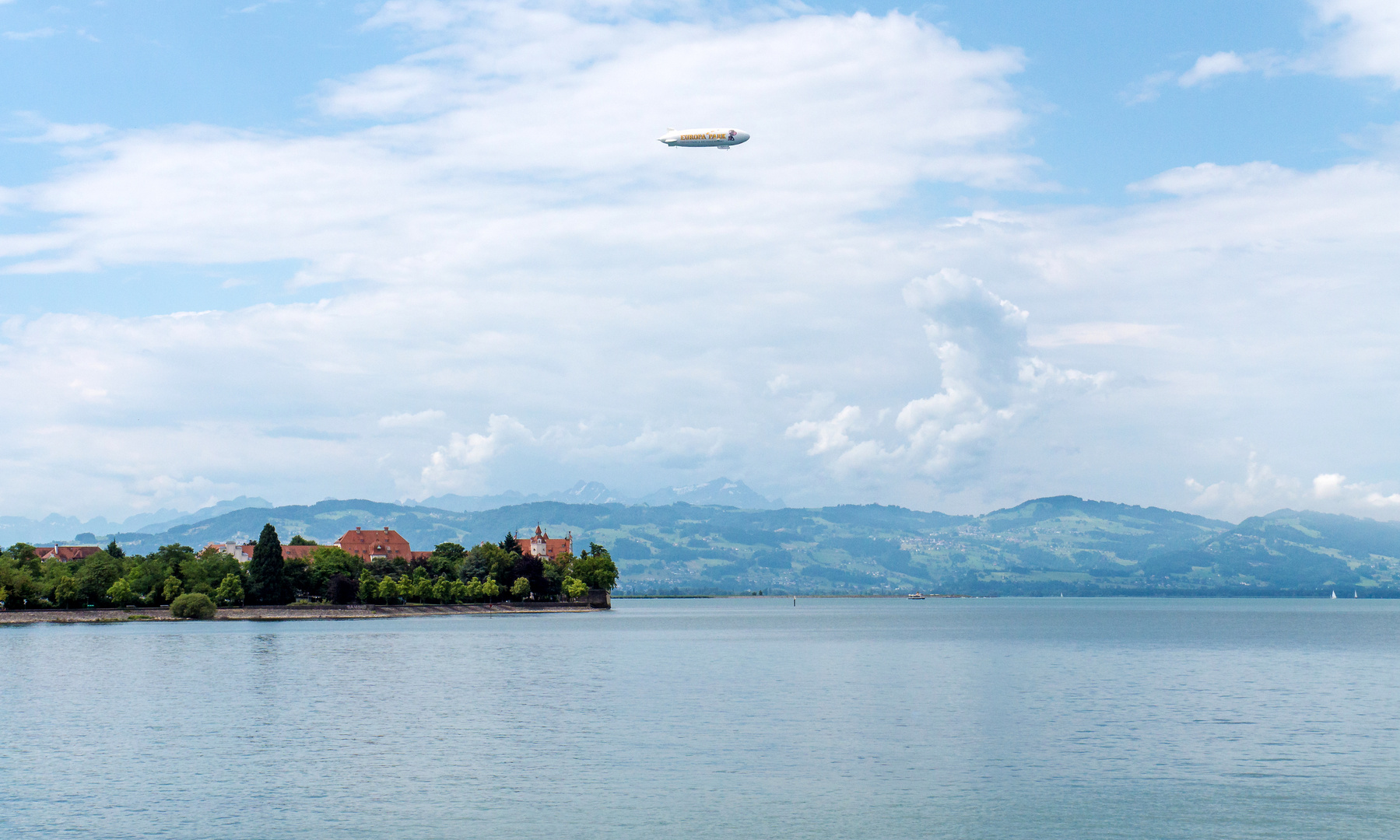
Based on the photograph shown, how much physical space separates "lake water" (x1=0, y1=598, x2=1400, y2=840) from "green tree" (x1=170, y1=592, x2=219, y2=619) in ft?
266

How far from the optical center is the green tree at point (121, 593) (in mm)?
188375

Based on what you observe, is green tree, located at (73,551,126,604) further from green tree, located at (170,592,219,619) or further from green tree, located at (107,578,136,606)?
green tree, located at (170,592,219,619)

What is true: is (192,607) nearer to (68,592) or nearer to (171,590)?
(171,590)

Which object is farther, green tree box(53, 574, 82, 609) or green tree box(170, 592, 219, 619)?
green tree box(170, 592, 219, 619)

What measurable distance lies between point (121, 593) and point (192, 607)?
11.8 meters

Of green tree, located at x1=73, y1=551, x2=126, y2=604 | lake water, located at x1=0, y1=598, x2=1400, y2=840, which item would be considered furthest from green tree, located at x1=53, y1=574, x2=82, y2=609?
lake water, located at x1=0, y1=598, x2=1400, y2=840

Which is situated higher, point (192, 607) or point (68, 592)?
point (68, 592)

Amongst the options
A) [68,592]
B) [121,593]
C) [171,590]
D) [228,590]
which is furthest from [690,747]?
[68,592]

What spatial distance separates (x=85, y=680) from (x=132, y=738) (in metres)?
33.3

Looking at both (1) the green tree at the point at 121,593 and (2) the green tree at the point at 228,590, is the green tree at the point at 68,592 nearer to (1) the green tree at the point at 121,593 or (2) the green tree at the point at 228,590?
(1) the green tree at the point at 121,593

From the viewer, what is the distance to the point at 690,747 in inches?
2158

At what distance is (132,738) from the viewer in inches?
2265

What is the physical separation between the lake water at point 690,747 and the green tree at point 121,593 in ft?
279

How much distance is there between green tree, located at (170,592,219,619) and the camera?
189125 millimetres
